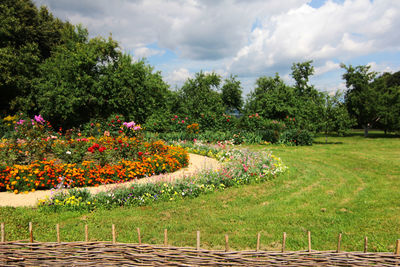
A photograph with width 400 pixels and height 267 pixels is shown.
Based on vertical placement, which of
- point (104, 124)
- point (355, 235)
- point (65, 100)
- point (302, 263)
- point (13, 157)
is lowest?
point (355, 235)

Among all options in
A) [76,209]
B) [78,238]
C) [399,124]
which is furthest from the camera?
[399,124]

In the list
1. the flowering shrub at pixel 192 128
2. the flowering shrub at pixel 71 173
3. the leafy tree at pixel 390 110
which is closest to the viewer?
the flowering shrub at pixel 71 173

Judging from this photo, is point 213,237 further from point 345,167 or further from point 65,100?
point 65,100

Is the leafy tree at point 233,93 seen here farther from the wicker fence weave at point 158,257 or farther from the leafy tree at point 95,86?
the wicker fence weave at point 158,257

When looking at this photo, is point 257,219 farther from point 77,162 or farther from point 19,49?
point 19,49

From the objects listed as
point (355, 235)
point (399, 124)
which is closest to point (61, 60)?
point (355, 235)

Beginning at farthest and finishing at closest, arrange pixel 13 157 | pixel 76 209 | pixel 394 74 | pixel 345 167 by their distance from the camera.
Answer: pixel 394 74 → pixel 345 167 → pixel 13 157 → pixel 76 209

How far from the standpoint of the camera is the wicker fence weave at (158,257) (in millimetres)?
2234

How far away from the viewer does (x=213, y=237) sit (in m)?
3.59

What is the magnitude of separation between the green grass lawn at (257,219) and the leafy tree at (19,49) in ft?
46.2

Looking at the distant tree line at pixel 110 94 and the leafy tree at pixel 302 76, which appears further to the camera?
the leafy tree at pixel 302 76

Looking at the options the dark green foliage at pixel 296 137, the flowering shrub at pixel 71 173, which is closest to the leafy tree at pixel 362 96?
the dark green foliage at pixel 296 137

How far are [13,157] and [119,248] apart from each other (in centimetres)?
563

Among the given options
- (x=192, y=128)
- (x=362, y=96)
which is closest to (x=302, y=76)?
(x=362, y=96)
